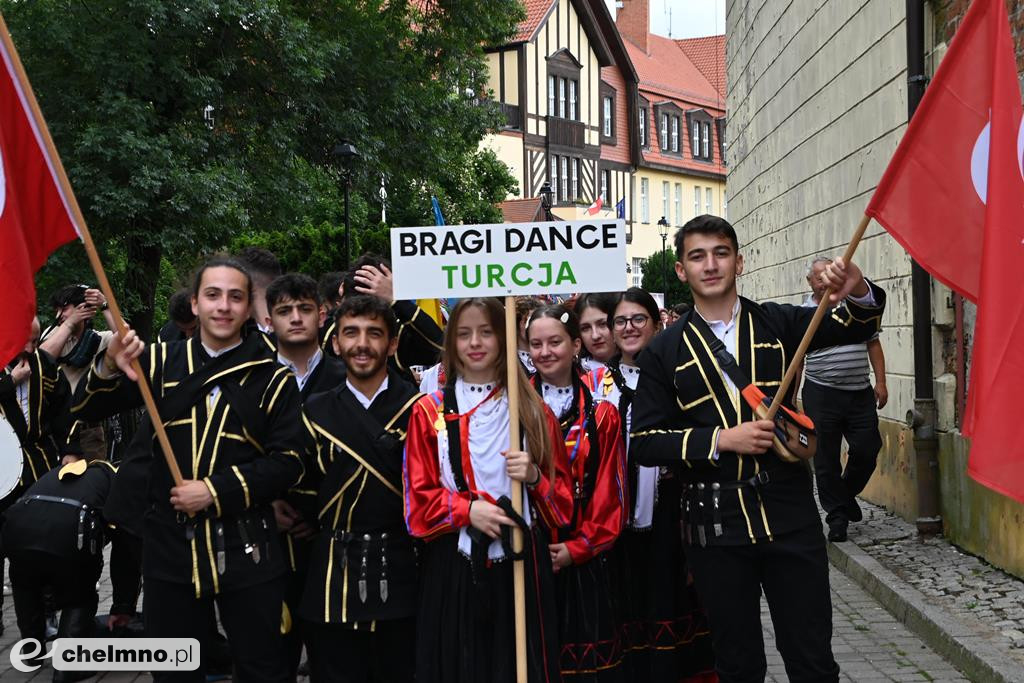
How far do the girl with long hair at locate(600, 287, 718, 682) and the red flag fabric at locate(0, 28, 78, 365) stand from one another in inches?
95.4

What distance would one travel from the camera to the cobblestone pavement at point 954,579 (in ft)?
23.6

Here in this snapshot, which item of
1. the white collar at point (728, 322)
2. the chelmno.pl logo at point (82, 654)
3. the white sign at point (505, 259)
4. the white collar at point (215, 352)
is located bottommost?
the chelmno.pl logo at point (82, 654)

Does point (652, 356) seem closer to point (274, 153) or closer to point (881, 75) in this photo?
point (881, 75)

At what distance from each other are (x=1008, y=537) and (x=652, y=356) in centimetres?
424

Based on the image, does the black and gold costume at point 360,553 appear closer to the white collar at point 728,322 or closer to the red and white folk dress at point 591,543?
the red and white folk dress at point 591,543

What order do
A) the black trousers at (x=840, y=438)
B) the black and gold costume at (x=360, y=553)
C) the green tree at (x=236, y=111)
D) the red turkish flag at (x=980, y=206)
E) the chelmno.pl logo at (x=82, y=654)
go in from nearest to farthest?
the red turkish flag at (x=980, y=206), the black and gold costume at (x=360, y=553), the chelmno.pl logo at (x=82, y=654), the black trousers at (x=840, y=438), the green tree at (x=236, y=111)

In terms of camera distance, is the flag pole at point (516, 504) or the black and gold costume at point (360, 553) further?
the black and gold costume at point (360, 553)

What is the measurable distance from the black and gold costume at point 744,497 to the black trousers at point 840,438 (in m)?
5.13

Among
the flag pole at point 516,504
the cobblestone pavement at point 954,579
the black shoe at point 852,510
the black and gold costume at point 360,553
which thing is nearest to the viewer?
the flag pole at point 516,504

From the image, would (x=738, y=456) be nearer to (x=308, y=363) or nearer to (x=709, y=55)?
(x=308, y=363)

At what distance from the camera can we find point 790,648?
16.1 ft

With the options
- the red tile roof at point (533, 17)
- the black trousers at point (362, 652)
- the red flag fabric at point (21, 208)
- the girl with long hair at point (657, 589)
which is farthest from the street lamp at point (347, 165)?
the red tile roof at point (533, 17)

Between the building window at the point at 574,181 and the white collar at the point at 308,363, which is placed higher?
the building window at the point at 574,181

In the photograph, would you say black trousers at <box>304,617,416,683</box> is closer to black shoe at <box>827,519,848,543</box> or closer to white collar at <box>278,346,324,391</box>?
white collar at <box>278,346,324,391</box>
